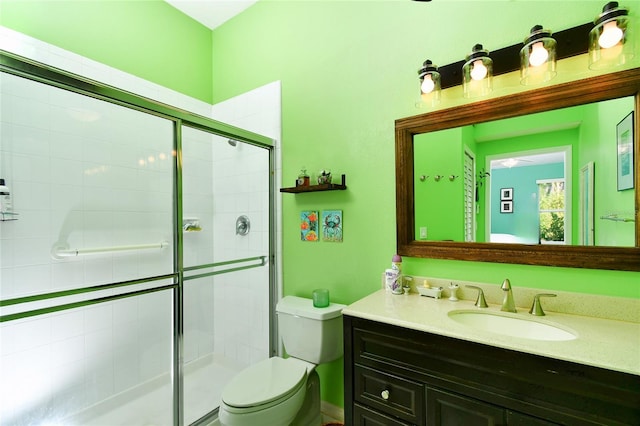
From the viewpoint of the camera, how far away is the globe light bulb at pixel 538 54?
1222 millimetres

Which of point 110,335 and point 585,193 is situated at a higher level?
point 585,193

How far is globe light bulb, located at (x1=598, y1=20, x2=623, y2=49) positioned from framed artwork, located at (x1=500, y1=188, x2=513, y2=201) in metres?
0.63

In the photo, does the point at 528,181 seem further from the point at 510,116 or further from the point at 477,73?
the point at 477,73

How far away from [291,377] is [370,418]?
0.47 metres

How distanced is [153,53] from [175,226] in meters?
1.50

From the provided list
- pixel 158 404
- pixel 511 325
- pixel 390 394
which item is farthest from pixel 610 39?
pixel 158 404

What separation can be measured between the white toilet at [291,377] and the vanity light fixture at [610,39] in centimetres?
165

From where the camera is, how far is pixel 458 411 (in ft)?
3.40

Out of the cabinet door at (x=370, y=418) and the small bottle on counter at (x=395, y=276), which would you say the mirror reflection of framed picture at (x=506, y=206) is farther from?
the cabinet door at (x=370, y=418)

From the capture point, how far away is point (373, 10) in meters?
1.77

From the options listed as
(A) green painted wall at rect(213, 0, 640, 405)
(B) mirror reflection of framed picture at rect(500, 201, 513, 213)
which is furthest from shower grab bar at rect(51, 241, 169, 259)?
(B) mirror reflection of framed picture at rect(500, 201, 513, 213)

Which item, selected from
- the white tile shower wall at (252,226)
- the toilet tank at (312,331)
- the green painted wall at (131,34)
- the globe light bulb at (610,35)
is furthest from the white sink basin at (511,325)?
the green painted wall at (131,34)

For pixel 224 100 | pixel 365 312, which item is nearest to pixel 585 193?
pixel 365 312

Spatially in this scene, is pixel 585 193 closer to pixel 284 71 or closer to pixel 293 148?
pixel 293 148
